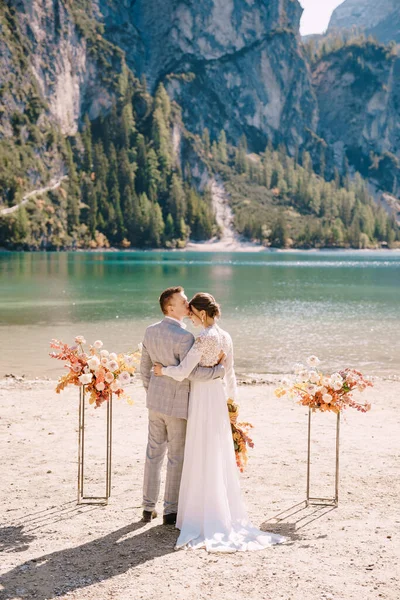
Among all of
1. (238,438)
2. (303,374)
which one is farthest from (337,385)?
(238,438)

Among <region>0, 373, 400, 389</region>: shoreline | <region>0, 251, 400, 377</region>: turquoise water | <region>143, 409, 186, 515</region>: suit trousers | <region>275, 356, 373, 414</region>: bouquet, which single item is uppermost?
<region>275, 356, 373, 414</region>: bouquet

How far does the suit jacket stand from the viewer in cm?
880

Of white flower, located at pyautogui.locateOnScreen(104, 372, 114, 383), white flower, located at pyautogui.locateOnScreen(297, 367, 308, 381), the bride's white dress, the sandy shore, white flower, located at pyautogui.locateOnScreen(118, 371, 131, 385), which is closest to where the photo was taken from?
the sandy shore

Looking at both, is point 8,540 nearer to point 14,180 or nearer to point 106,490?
point 106,490

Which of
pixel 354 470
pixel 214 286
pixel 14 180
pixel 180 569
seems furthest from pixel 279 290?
pixel 14 180

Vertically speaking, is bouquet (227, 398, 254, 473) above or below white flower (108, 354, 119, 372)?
below

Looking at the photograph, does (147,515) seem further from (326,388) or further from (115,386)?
(326,388)

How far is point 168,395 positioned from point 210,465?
1.03 meters

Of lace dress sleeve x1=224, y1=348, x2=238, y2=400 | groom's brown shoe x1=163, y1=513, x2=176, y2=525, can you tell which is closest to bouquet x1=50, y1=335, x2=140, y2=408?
lace dress sleeve x1=224, y1=348, x2=238, y2=400

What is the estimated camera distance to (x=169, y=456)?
905cm

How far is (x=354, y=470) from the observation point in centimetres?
1183

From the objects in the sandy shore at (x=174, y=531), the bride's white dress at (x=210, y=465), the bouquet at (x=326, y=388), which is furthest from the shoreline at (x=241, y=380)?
the bride's white dress at (x=210, y=465)

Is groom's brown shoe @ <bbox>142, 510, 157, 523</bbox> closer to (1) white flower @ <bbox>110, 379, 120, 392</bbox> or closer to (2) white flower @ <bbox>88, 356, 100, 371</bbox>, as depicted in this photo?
(1) white flower @ <bbox>110, 379, 120, 392</bbox>

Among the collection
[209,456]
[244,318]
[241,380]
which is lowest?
[244,318]
